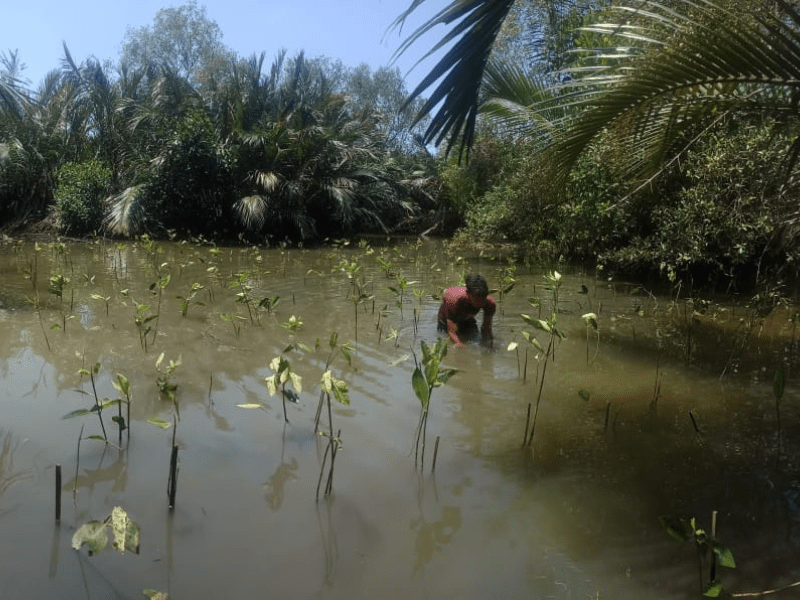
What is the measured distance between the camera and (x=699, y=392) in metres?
4.85

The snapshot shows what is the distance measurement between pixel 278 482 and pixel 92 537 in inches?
46.1

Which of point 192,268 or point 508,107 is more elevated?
point 508,107

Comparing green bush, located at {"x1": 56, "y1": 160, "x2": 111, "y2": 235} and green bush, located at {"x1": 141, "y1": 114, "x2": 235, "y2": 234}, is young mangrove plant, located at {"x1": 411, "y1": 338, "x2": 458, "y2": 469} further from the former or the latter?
green bush, located at {"x1": 56, "y1": 160, "x2": 111, "y2": 235}

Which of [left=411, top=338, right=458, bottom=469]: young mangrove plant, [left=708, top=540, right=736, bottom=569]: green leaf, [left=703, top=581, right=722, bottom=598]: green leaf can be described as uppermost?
[left=411, top=338, right=458, bottom=469]: young mangrove plant

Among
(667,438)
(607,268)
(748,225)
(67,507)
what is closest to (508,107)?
(607,268)

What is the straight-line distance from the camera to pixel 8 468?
3.26 meters

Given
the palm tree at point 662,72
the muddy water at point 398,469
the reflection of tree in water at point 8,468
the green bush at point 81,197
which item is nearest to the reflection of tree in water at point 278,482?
the muddy water at point 398,469

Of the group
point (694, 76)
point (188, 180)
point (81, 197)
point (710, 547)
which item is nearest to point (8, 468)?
point (710, 547)

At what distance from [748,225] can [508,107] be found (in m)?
4.03

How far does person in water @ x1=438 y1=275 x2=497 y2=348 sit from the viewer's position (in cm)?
606

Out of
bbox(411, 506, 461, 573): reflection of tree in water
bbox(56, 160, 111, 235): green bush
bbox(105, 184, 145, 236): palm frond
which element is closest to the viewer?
bbox(411, 506, 461, 573): reflection of tree in water

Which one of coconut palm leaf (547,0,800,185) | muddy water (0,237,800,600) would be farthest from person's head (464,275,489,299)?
coconut palm leaf (547,0,800,185)

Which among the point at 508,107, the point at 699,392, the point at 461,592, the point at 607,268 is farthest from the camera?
the point at 607,268

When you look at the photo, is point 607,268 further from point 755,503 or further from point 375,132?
point 375,132
